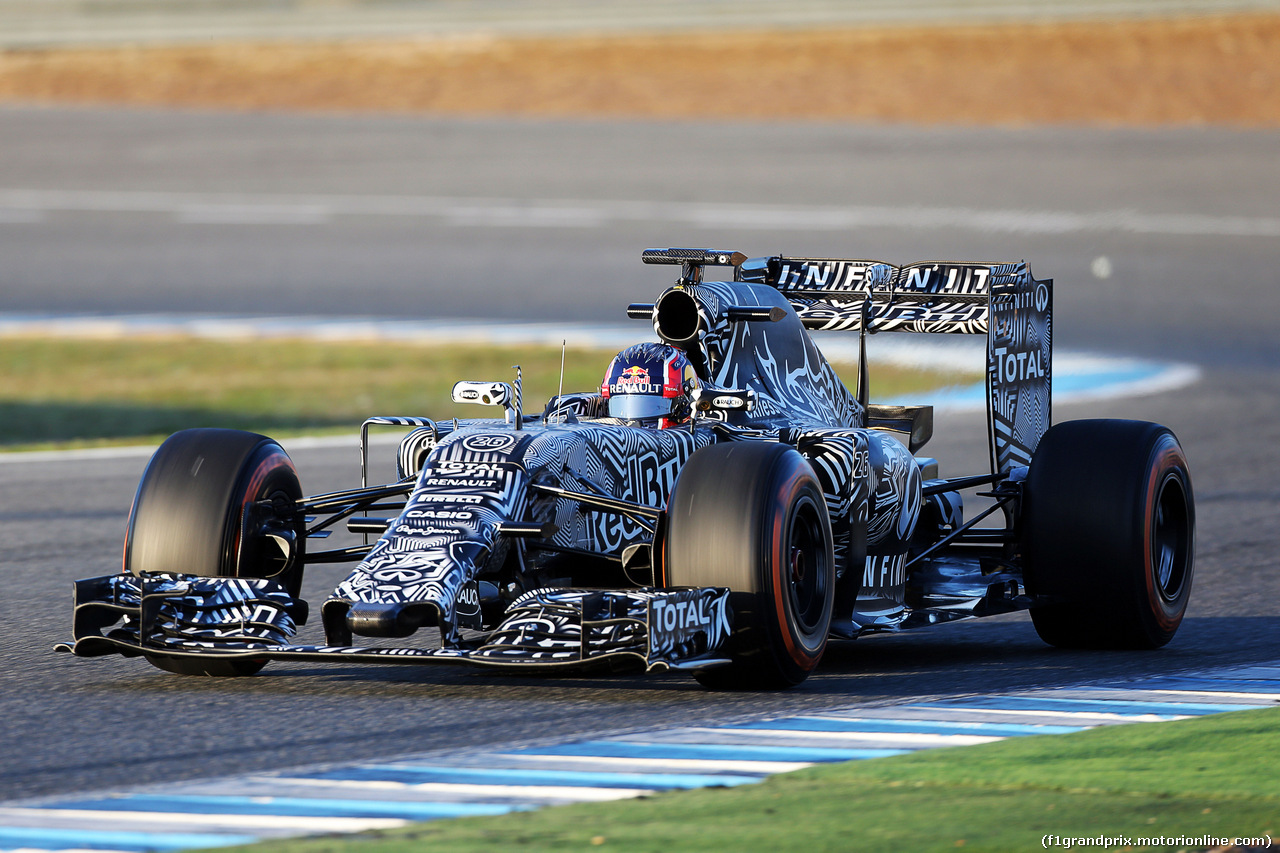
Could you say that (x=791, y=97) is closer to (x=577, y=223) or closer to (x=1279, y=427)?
(x=577, y=223)

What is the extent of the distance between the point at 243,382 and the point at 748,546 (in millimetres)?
13546

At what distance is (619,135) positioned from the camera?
3859 centimetres

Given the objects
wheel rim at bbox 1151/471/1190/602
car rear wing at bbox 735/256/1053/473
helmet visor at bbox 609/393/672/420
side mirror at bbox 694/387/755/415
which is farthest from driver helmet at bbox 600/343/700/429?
wheel rim at bbox 1151/471/1190/602

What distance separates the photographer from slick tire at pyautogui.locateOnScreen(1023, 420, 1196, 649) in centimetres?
826

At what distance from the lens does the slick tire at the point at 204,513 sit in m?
7.43

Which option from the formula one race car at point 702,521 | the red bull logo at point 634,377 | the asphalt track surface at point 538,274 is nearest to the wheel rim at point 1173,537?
the formula one race car at point 702,521

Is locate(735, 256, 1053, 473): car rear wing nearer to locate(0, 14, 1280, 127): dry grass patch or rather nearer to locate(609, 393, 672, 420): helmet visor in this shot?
locate(609, 393, 672, 420): helmet visor

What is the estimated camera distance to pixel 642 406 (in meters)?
7.94

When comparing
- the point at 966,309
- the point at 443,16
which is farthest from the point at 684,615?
the point at 443,16

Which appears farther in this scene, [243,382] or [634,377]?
[243,382]

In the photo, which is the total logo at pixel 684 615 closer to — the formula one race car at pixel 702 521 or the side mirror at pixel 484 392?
the formula one race car at pixel 702 521

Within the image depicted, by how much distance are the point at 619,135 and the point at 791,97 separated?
3973 mm

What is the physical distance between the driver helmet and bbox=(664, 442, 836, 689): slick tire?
0.90 meters

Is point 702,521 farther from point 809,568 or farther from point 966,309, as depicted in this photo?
point 966,309
